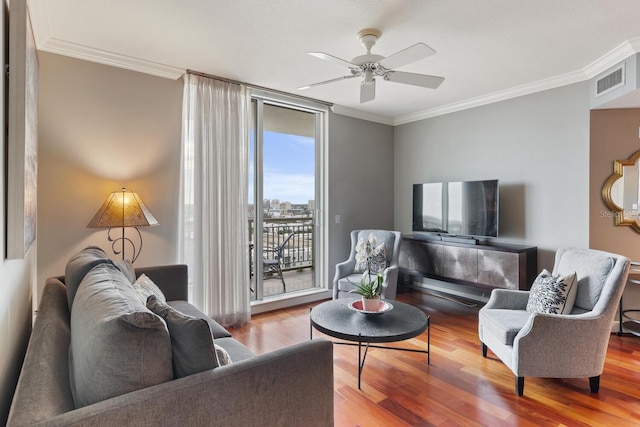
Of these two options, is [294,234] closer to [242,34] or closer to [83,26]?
[242,34]

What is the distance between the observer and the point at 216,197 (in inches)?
142

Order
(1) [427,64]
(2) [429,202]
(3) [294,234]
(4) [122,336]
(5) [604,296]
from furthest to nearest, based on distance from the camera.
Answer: (3) [294,234]
(2) [429,202]
(1) [427,64]
(5) [604,296]
(4) [122,336]

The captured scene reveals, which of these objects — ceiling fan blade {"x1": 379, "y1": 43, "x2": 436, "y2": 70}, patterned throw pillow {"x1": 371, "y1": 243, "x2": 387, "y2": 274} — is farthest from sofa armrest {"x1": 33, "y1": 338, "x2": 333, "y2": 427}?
patterned throw pillow {"x1": 371, "y1": 243, "x2": 387, "y2": 274}

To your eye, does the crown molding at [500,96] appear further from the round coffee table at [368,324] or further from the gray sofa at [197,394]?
the gray sofa at [197,394]

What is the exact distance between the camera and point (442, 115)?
4801mm

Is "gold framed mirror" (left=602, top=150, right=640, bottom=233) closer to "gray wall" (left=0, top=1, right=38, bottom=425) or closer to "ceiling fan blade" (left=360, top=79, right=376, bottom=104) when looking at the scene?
"ceiling fan blade" (left=360, top=79, right=376, bottom=104)

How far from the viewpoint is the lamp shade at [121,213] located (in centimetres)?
276

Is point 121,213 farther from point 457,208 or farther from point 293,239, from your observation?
point 457,208

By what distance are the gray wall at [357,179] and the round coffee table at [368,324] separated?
80.9 inches

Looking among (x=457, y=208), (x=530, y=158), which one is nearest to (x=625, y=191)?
(x=530, y=158)

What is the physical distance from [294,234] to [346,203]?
2.84 feet

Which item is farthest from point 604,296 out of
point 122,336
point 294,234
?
point 294,234

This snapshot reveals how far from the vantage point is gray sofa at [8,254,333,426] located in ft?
3.03

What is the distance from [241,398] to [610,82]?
3.91 meters
